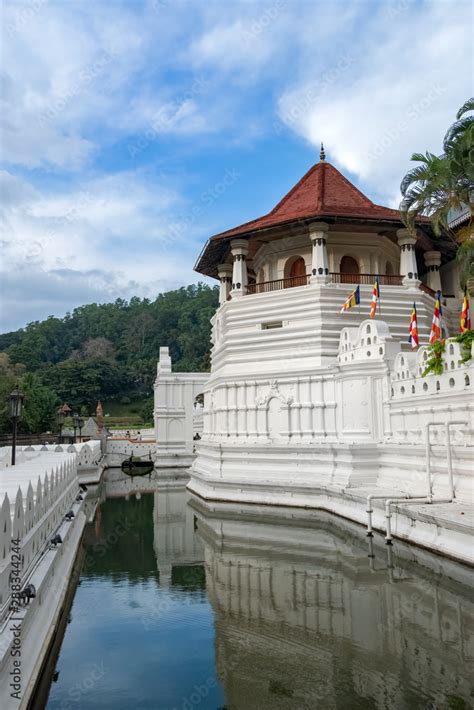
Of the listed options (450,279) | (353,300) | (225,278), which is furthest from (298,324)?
(450,279)

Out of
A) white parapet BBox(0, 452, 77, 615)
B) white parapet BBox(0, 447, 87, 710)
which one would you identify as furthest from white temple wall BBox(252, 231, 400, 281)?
white parapet BBox(0, 447, 87, 710)

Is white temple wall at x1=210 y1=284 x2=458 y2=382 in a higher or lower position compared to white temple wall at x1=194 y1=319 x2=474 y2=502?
higher

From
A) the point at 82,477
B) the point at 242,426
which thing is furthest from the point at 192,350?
the point at 242,426

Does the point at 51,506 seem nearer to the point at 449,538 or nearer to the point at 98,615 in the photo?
the point at 98,615

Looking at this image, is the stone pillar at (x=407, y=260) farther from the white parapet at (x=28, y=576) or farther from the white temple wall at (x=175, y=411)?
the white temple wall at (x=175, y=411)

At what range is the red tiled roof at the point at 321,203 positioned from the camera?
20.3m

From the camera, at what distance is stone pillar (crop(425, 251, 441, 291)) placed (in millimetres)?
24297

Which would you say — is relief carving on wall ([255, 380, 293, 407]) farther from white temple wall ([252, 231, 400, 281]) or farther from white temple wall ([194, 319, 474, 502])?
white temple wall ([252, 231, 400, 281])

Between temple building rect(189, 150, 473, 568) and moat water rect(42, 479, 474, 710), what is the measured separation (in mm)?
2790

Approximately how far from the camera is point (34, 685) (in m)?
5.54

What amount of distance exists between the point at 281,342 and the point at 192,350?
7531 cm

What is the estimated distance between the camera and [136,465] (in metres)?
38.6

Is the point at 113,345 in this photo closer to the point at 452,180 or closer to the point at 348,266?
the point at 348,266

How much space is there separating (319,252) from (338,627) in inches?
588
